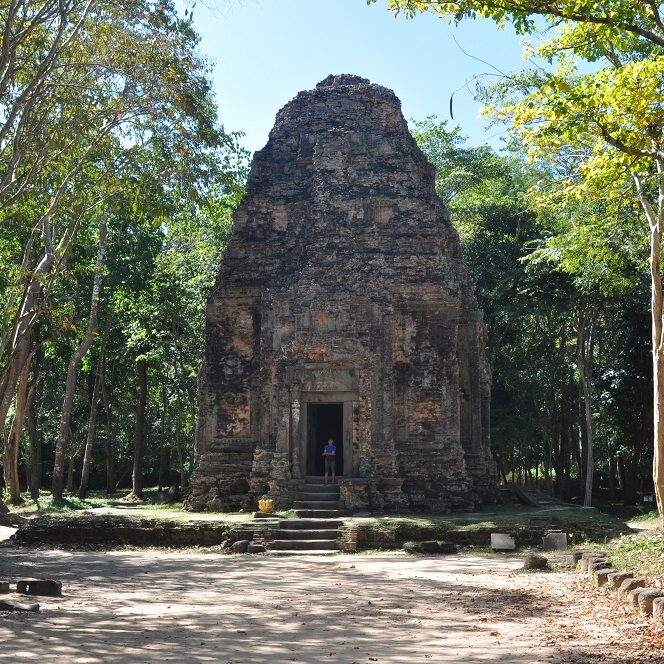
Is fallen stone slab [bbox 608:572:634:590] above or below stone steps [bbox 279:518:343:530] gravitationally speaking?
above

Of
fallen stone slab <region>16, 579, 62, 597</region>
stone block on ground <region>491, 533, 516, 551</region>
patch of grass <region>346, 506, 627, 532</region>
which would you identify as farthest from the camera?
patch of grass <region>346, 506, 627, 532</region>

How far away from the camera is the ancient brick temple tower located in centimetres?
2127

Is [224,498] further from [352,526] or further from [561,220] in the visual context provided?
[561,220]

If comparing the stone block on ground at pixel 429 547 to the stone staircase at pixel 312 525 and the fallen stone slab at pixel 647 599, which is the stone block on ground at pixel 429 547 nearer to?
the stone staircase at pixel 312 525

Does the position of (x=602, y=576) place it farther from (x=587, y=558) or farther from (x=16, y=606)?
(x=16, y=606)

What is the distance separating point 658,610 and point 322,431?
16.3 metres

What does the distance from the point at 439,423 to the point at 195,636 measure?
13.6 metres

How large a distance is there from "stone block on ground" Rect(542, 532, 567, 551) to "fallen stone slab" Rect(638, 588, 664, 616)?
7.27 m

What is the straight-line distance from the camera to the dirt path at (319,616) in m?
7.82

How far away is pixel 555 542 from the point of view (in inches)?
646

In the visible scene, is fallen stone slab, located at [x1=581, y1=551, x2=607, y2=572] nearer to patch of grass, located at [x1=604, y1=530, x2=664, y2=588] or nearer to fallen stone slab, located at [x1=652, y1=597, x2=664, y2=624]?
patch of grass, located at [x1=604, y1=530, x2=664, y2=588]

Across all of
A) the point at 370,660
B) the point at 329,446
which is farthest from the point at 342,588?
the point at 329,446

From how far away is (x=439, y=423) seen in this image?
21625 mm

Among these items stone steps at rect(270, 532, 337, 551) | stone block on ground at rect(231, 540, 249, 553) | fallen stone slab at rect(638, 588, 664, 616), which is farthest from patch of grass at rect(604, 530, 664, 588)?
stone block on ground at rect(231, 540, 249, 553)
